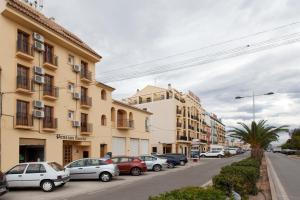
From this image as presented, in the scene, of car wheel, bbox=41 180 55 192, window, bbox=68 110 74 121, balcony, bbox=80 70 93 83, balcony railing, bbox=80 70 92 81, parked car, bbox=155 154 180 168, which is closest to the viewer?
car wheel, bbox=41 180 55 192

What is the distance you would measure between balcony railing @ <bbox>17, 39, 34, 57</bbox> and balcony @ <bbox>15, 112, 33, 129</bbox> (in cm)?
426

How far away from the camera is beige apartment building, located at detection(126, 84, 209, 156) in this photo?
74375 mm

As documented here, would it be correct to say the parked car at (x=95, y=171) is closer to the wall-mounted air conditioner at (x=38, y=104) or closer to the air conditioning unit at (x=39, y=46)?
the wall-mounted air conditioner at (x=38, y=104)

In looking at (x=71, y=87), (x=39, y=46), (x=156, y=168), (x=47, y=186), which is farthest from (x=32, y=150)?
(x=47, y=186)

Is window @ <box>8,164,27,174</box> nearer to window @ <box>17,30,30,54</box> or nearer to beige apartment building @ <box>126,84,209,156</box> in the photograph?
window @ <box>17,30,30,54</box>

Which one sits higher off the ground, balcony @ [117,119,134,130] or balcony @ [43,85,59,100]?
→ balcony @ [43,85,59,100]

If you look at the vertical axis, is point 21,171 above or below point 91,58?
below

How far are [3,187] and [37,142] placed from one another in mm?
13361

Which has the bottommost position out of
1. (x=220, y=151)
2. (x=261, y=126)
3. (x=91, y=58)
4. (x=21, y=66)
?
(x=220, y=151)

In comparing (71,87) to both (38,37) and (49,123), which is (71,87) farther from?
(38,37)

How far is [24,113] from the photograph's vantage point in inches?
1040

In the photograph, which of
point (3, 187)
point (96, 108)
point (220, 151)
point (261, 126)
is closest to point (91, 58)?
point (96, 108)

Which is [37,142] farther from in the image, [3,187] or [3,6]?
[3,187]

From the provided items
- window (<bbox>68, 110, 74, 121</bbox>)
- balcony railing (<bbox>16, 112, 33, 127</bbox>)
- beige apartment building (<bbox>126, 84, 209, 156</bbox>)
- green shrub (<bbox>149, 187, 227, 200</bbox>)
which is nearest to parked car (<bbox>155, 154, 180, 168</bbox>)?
window (<bbox>68, 110, 74, 121</bbox>)
